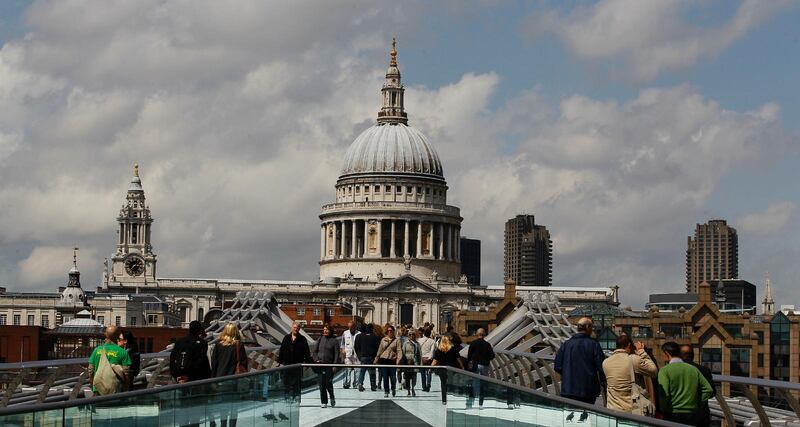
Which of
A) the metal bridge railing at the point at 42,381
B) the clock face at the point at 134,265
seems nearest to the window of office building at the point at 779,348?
the metal bridge railing at the point at 42,381

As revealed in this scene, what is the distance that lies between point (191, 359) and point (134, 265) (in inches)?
6723

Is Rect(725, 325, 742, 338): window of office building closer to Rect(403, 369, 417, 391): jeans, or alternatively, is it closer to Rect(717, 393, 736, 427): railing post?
Rect(403, 369, 417, 391): jeans

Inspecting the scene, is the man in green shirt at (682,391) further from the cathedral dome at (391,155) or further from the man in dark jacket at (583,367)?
the cathedral dome at (391,155)

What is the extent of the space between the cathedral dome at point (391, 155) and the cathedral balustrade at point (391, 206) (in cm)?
408

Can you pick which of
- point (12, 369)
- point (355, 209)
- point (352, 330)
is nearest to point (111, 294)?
point (355, 209)

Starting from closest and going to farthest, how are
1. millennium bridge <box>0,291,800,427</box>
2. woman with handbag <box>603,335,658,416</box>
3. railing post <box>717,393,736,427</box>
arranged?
millennium bridge <box>0,291,800,427</box> < woman with handbag <box>603,335,658,416</box> < railing post <box>717,393,736,427</box>

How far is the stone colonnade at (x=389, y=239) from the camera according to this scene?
192000 millimetres

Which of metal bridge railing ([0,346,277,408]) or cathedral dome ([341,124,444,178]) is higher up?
cathedral dome ([341,124,444,178])

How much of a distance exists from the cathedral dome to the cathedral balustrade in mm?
4077

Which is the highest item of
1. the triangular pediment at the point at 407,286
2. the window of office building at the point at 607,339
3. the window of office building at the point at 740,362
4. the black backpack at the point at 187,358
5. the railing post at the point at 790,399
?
the triangular pediment at the point at 407,286

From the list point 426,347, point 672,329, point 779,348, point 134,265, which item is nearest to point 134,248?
point 134,265

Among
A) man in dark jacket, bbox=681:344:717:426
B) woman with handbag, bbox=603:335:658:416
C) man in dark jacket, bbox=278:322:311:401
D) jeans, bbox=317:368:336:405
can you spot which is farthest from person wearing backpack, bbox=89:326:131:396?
man in dark jacket, bbox=278:322:311:401

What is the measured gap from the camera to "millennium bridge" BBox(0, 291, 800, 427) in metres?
16.1

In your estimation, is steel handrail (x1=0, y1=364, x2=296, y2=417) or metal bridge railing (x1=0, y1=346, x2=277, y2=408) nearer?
steel handrail (x1=0, y1=364, x2=296, y2=417)
